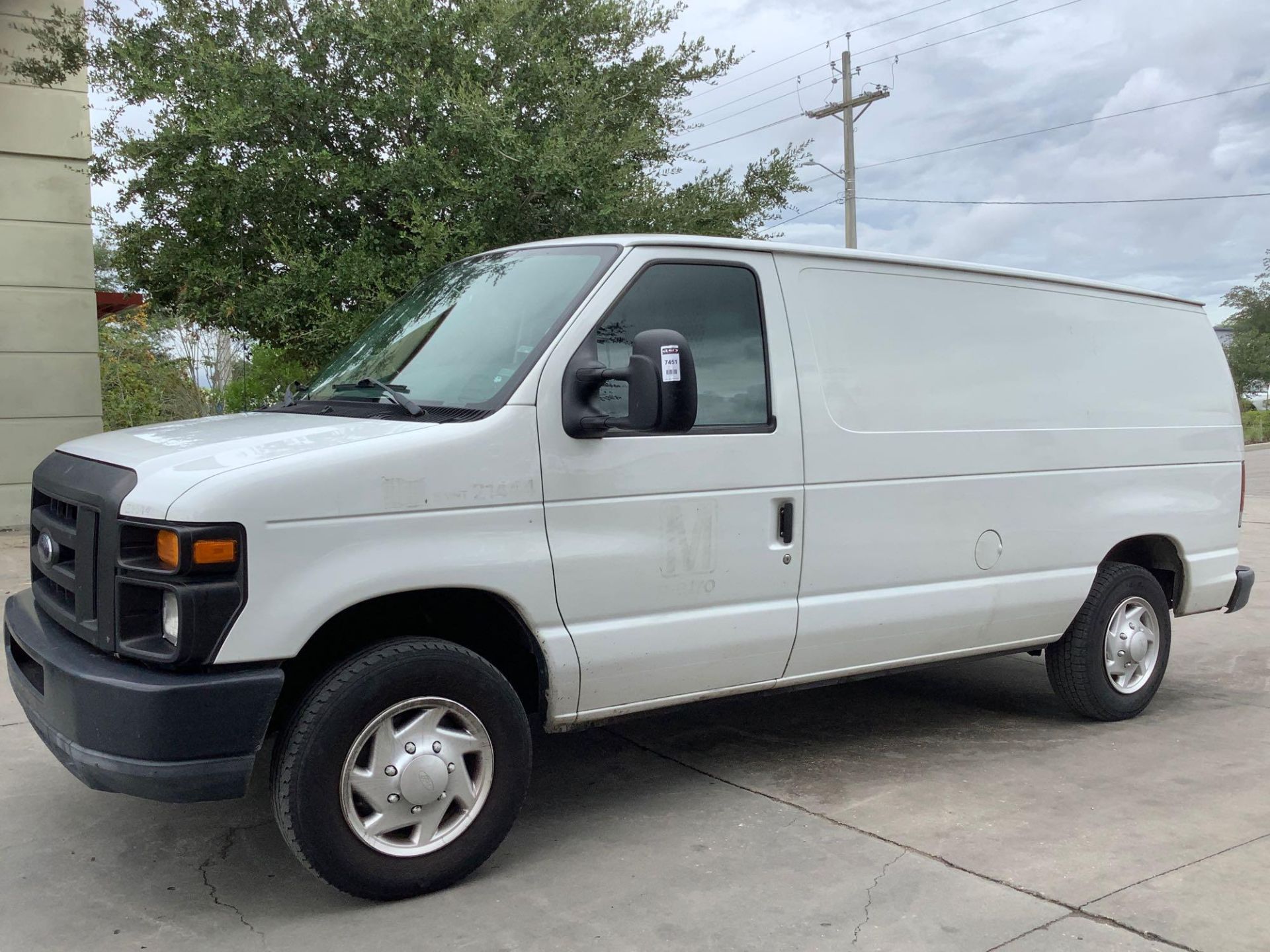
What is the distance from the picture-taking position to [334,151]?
10617 millimetres

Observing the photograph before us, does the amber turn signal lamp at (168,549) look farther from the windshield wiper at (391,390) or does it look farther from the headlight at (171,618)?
the windshield wiper at (391,390)

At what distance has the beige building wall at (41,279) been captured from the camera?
39.5ft

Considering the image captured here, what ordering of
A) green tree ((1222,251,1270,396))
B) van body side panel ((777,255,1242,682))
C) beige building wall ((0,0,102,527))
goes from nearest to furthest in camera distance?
van body side panel ((777,255,1242,682))
beige building wall ((0,0,102,527))
green tree ((1222,251,1270,396))

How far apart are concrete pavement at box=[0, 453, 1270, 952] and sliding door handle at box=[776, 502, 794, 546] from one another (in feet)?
3.41

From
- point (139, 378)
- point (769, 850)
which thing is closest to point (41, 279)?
point (139, 378)

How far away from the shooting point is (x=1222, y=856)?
404 centimetres

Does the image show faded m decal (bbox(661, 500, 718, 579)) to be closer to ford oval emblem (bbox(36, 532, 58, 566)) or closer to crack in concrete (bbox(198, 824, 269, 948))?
crack in concrete (bbox(198, 824, 269, 948))

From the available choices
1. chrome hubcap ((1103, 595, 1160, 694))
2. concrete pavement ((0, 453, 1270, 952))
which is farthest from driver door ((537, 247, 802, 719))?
chrome hubcap ((1103, 595, 1160, 694))

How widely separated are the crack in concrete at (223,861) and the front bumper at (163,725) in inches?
18.5

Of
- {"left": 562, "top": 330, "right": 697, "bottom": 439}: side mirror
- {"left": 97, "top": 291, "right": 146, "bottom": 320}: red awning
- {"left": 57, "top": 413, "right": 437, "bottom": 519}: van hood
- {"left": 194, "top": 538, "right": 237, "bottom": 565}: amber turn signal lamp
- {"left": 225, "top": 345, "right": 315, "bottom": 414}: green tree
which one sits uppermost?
{"left": 97, "top": 291, "right": 146, "bottom": 320}: red awning

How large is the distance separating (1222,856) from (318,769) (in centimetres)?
302

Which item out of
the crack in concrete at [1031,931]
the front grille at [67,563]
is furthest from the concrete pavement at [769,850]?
the front grille at [67,563]

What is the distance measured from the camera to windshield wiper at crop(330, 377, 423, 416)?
12.7ft

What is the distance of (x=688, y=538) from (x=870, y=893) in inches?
51.1
